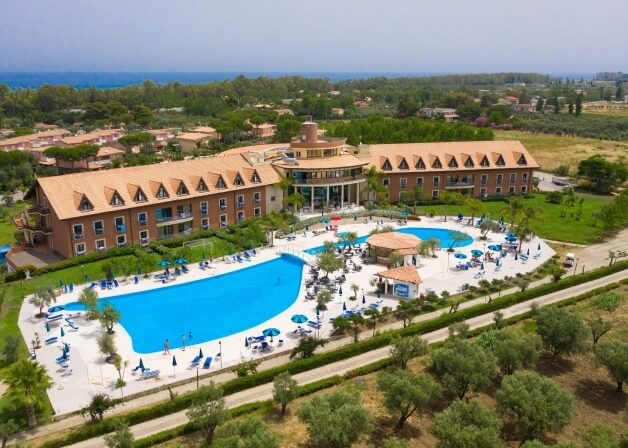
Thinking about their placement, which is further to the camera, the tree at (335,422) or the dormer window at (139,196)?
the dormer window at (139,196)

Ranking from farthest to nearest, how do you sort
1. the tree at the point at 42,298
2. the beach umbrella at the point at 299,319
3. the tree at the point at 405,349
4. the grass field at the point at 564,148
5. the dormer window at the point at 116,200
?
the grass field at the point at 564,148 → the dormer window at the point at 116,200 → the tree at the point at 42,298 → the beach umbrella at the point at 299,319 → the tree at the point at 405,349

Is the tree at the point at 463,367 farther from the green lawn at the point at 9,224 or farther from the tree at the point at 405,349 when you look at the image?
the green lawn at the point at 9,224

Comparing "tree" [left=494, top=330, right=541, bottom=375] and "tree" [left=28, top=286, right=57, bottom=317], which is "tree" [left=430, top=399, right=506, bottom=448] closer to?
"tree" [left=494, top=330, right=541, bottom=375]

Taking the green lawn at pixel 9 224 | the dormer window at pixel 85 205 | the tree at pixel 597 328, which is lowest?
the green lawn at pixel 9 224

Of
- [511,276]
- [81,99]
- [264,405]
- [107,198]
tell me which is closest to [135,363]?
[264,405]

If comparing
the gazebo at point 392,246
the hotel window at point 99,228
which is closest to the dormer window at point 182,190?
the hotel window at point 99,228

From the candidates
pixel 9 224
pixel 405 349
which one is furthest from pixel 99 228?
pixel 405 349

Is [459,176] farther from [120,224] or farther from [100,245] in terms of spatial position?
[100,245]
